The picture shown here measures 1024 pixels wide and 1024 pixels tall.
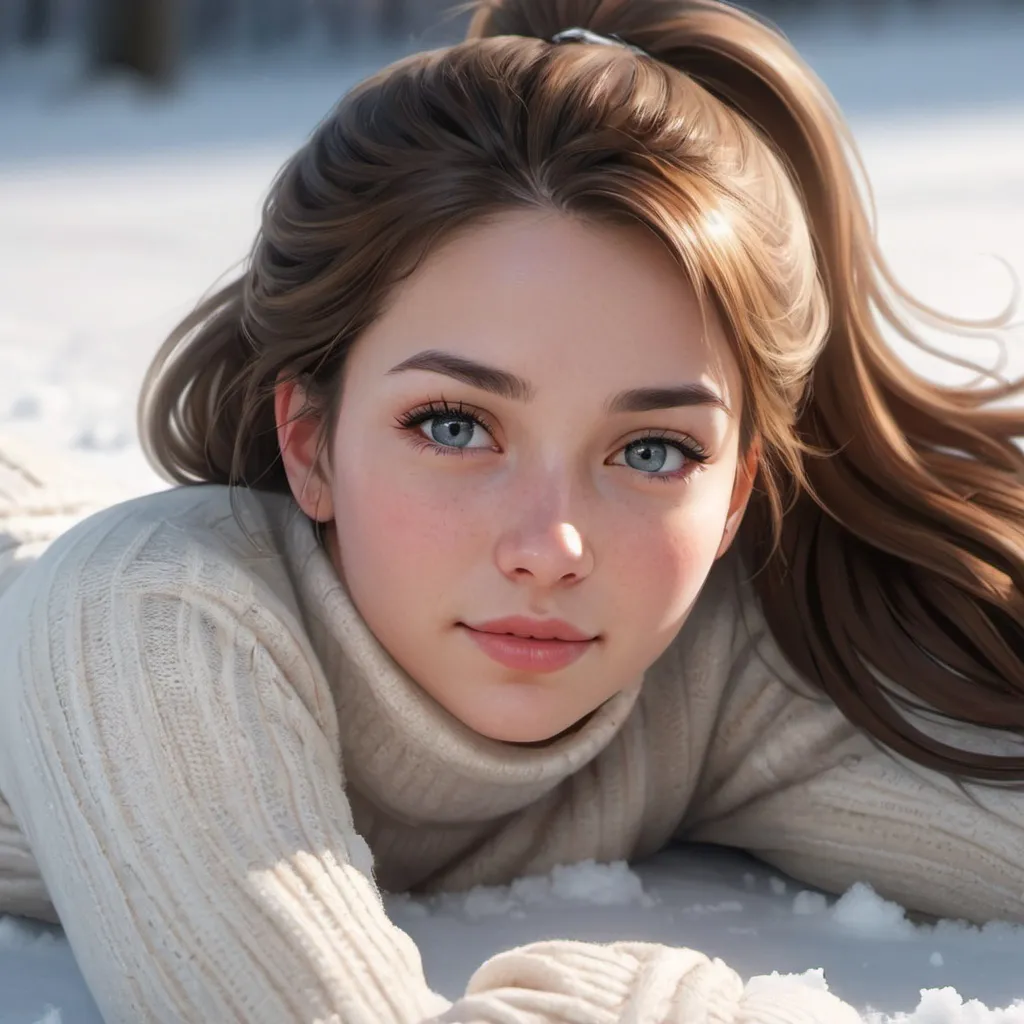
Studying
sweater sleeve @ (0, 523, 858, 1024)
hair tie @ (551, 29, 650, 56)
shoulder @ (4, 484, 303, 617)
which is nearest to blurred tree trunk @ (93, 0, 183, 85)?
hair tie @ (551, 29, 650, 56)

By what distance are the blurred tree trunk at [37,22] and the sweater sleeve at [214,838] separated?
272 inches

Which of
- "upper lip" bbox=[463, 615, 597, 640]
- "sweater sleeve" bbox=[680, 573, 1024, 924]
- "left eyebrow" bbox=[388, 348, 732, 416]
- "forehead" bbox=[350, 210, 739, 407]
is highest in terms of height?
"forehead" bbox=[350, 210, 739, 407]

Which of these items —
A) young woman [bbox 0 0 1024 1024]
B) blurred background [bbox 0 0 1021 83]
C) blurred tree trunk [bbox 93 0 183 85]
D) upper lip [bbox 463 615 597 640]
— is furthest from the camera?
blurred background [bbox 0 0 1021 83]

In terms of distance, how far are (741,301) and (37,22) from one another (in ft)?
23.3

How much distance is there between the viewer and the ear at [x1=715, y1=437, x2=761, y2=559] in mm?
1578

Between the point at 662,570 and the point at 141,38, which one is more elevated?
the point at 141,38

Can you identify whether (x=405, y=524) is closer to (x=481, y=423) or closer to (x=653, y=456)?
(x=481, y=423)

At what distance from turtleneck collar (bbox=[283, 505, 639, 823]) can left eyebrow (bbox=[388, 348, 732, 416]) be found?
212 millimetres

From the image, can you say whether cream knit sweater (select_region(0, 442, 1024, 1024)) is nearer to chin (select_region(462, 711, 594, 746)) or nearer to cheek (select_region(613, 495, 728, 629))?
chin (select_region(462, 711, 594, 746))

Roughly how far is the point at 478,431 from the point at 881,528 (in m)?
0.48

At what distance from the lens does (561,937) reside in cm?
153

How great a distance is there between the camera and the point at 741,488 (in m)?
1.60

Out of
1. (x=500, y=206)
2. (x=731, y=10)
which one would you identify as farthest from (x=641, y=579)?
(x=731, y=10)

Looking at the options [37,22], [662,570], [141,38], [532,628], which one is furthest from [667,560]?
[37,22]
